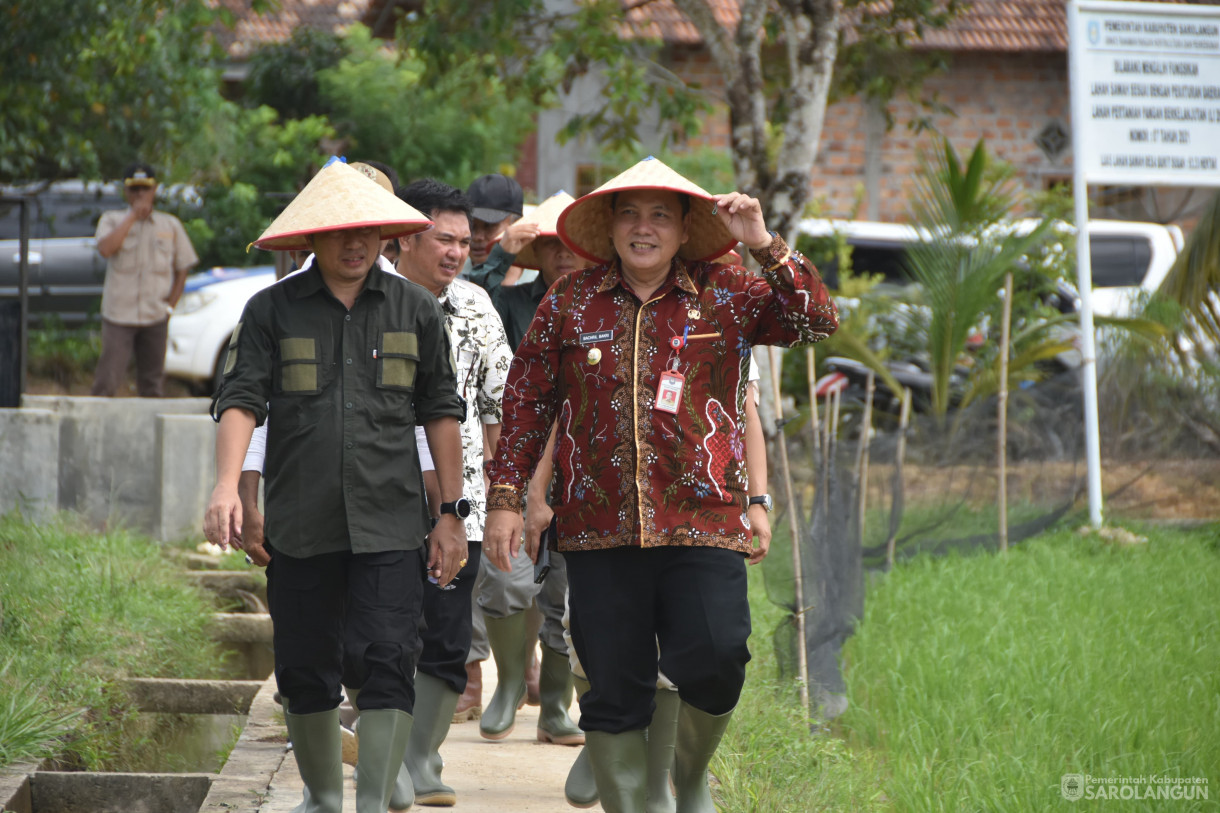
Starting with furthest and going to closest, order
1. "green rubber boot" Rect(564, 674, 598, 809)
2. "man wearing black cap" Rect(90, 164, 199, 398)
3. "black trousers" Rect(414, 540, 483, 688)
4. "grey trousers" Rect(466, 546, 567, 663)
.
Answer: "man wearing black cap" Rect(90, 164, 199, 398) < "grey trousers" Rect(466, 546, 567, 663) < "black trousers" Rect(414, 540, 483, 688) < "green rubber boot" Rect(564, 674, 598, 809)

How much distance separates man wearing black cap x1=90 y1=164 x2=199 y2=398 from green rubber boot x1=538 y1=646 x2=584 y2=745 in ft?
20.2

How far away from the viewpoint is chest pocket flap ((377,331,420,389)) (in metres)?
3.94

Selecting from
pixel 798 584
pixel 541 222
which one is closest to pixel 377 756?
pixel 798 584

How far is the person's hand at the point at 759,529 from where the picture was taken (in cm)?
395

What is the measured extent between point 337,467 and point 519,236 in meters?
1.70

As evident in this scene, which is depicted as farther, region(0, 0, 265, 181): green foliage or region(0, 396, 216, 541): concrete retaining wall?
region(0, 0, 265, 181): green foliage

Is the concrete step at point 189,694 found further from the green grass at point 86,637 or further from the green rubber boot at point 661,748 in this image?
the green rubber boot at point 661,748

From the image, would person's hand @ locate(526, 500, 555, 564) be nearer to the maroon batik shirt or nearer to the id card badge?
the maroon batik shirt

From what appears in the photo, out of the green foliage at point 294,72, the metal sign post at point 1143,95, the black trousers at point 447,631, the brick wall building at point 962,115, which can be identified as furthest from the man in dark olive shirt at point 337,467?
the green foliage at point 294,72

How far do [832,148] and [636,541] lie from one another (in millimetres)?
15295

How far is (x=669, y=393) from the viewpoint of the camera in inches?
147

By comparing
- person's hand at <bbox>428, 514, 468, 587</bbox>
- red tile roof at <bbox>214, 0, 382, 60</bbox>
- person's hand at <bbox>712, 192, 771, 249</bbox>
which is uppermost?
red tile roof at <bbox>214, 0, 382, 60</bbox>

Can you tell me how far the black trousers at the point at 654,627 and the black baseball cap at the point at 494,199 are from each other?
2416 mm

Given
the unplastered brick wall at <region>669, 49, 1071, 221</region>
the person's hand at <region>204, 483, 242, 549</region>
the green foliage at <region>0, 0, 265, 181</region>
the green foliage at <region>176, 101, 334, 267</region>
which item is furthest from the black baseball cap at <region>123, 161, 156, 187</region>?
the unplastered brick wall at <region>669, 49, 1071, 221</region>
